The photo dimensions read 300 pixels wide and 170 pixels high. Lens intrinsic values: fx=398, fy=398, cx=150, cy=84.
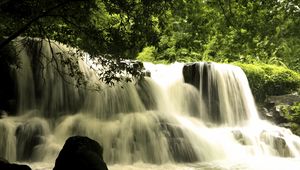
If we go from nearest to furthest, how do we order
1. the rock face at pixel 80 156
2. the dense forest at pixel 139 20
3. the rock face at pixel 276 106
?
the rock face at pixel 80 156 < the dense forest at pixel 139 20 < the rock face at pixel 276 106

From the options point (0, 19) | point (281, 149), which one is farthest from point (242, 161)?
point (0, 19)

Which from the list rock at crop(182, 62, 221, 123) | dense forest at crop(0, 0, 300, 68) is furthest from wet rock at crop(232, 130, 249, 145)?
dense forest at crop(0, 0, 300, 68)

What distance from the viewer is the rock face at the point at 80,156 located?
6531 millimetres

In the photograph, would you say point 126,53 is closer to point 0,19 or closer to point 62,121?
point 0,19

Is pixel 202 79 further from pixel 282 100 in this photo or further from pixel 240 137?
pixel 282 100

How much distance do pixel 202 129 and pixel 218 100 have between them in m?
2.89

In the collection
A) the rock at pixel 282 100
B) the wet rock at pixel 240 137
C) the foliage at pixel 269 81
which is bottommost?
the wet rock at pixel 240 137

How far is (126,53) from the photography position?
304 inches

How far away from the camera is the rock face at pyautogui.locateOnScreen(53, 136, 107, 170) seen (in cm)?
653

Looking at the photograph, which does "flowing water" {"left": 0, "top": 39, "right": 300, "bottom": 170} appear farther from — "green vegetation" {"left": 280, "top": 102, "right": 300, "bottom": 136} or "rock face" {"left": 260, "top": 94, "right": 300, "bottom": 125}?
"green vegetation" {"left": 280, "top": 102, "right": 300, "bottom": 136}

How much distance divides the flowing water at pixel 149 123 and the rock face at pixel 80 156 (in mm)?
2623

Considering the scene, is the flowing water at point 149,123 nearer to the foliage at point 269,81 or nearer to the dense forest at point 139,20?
the dense forest at point 139,20

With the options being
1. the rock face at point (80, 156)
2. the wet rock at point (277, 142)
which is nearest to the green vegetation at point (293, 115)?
the wet rock at point (277, 142)

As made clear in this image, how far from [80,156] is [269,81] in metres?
14.8
